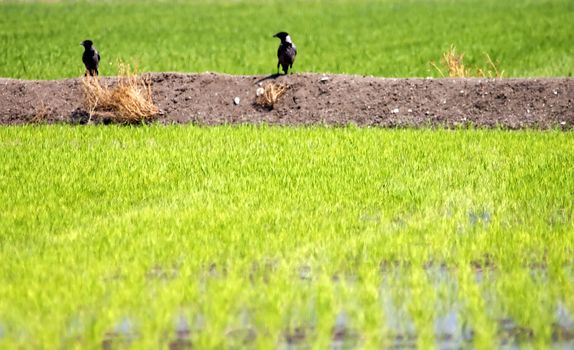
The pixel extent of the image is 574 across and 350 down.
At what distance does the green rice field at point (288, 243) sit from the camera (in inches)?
244

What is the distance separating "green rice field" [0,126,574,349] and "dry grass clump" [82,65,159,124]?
2.60m

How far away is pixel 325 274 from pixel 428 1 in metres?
51.6

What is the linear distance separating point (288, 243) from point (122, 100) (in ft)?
30.8

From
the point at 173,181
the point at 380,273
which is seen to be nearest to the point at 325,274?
the point at 380,273

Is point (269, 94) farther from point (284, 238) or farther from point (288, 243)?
point (288, 243)

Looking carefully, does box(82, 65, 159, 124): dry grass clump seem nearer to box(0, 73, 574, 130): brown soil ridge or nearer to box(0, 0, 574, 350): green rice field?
box(0, 73, 574, 130): brown soil ridge

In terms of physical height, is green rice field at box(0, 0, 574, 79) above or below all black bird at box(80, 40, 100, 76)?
above

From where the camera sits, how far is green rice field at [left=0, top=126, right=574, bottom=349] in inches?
244

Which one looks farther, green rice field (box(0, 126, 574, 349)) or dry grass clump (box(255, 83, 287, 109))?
dry grass clump (box(255, 83, 287, 109))

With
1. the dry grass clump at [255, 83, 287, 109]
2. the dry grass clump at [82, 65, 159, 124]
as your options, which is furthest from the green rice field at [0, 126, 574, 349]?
the dry grass clump at [255, 83, 287, 109]

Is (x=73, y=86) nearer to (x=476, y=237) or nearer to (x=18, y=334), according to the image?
(x=476, y=237)

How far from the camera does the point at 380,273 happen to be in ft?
25.1

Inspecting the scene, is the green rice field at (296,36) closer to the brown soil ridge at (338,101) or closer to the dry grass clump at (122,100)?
the brown soil ridge at (338,101)

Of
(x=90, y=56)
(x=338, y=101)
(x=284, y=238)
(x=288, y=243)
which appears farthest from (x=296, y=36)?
(x=288, y=243)
